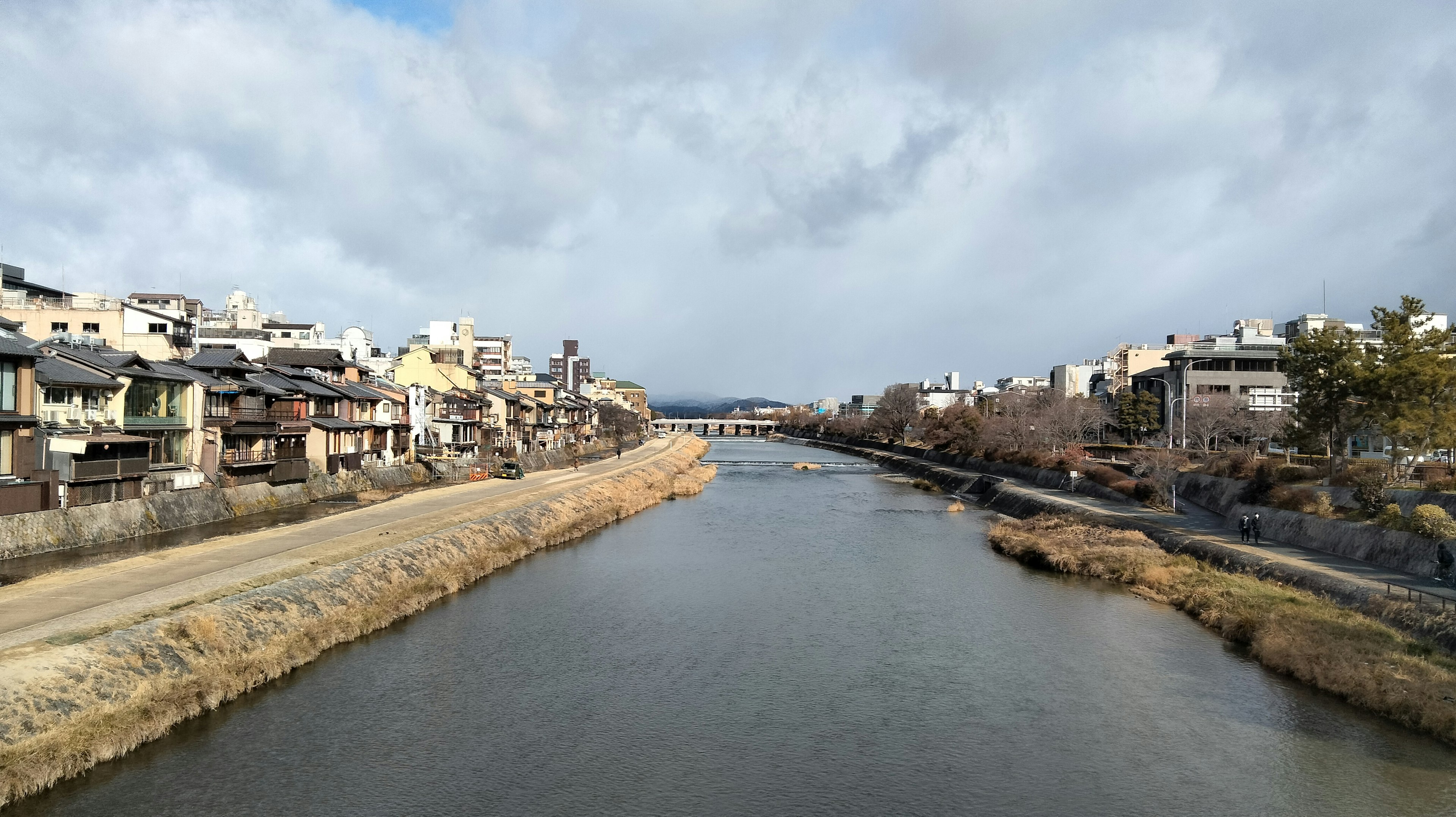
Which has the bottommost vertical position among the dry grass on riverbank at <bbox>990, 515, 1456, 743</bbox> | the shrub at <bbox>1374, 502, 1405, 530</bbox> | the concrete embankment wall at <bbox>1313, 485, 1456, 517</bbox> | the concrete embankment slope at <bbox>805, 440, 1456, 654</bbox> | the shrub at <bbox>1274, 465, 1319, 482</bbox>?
the dry grass on riverbank at <bbox>990, 515, 1456, 743</bbox>

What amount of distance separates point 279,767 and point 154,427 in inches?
925

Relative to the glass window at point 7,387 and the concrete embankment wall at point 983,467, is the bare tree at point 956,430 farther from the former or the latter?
the glass window at point 7,387

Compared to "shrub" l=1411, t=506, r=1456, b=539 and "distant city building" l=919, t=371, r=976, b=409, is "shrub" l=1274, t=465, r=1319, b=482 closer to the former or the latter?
"shrub" l=1411, t=506, r=1456, b=539

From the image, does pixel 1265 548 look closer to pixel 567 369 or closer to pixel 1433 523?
pixel 1433 523

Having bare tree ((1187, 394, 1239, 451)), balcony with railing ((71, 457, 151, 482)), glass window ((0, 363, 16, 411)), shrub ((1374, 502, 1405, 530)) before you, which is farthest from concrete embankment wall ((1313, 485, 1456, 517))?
glass window ((0, 363, 16, 411))

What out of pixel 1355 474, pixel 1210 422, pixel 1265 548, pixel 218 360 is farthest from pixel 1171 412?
pixel 218 360

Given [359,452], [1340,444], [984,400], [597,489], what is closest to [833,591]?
[1340,444]

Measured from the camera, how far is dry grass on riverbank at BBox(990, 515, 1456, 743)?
14.6 meters

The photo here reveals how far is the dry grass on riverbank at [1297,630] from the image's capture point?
14625 millimetres

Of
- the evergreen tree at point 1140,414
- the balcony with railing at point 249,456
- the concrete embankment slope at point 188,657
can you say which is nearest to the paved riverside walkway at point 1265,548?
the evergreen tree at point 1140,414

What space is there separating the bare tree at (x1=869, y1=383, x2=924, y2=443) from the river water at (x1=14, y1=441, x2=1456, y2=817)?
89.8 meters

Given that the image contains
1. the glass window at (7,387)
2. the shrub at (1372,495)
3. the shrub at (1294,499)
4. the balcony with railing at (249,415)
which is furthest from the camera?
the balcony with railing at (249,415)

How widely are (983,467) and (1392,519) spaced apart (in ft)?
141

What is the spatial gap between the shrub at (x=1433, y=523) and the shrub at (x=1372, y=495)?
2090 mm
